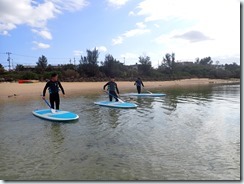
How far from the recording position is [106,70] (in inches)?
2057

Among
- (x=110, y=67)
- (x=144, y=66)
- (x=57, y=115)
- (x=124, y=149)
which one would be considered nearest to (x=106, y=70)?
(x=110, y=67)

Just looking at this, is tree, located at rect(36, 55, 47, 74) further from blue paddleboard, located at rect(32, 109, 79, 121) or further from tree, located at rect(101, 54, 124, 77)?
blue paddleboard, located at rect(32, 109, 79, 121)

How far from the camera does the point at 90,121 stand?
33.7ft

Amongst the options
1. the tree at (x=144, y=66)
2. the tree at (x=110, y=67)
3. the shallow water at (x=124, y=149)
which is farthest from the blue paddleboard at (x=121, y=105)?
the tree at (x=144, y=66)

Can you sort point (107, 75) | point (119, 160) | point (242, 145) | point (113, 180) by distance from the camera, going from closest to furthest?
point (242, 145) → point (113, 180) → point (119, 160) → point (107, 75)

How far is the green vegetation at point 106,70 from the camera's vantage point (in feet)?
141

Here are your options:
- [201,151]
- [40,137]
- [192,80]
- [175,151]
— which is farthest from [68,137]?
[192,80]

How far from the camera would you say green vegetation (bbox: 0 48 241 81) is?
141 feet

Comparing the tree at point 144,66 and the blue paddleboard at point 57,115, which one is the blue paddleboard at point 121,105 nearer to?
the blue paddleboard at point 57,115

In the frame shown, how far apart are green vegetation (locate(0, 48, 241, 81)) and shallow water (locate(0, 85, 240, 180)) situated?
103ft

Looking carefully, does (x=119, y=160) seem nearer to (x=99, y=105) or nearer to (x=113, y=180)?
(x=113, y=180)

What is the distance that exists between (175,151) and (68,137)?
325cm

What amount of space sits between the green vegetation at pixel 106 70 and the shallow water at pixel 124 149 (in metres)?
31.4

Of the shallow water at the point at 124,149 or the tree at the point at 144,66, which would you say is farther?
the tree at the point at 144,66
